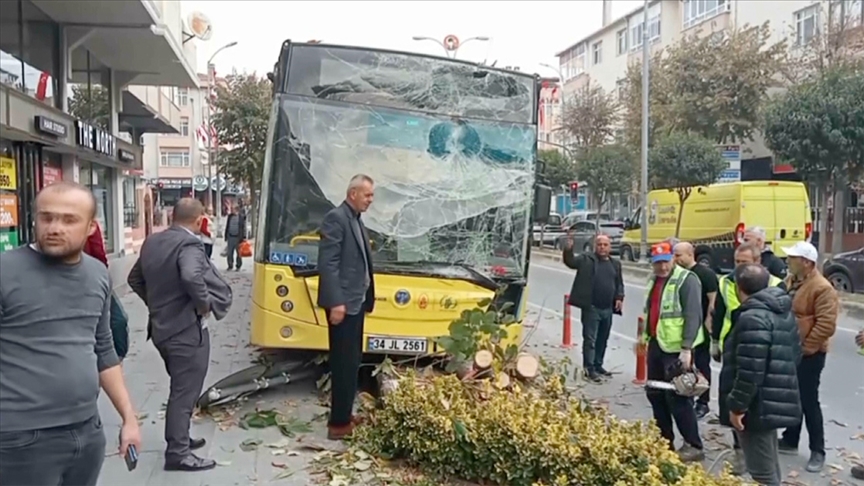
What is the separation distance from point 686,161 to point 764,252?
75.6 feet

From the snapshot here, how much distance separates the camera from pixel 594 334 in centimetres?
962

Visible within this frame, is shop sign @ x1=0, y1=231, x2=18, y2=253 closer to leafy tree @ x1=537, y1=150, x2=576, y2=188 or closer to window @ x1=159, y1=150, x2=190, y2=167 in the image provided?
leafy tree @ x1=537, y1=150, x2=576, y2=188

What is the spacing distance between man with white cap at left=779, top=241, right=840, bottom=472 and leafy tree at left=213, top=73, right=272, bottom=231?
21.0 m

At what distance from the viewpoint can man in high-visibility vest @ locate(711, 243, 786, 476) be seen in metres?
6.47

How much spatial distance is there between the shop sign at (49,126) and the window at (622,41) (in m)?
45.0

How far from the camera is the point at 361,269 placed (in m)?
6.07

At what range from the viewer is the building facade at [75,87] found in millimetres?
12508

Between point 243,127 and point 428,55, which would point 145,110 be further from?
point 428,55

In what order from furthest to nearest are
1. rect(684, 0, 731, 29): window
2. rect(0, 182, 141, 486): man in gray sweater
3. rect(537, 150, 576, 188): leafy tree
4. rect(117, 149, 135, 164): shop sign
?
rect(537, 150, 576, 188): leafy tree, rect(684, 0, 731, 29): window, rect(117, 149, 135, 164): shop sign, rect(0, 182, 141, 486): man in gray sweater

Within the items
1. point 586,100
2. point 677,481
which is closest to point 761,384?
point 677,481

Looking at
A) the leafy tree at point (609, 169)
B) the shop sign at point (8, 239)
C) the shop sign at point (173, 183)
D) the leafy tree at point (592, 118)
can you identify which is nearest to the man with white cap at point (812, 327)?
the shop sign at point (8, 239)

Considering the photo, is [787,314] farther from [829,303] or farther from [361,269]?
[361,269]

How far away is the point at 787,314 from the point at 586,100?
43.0 m

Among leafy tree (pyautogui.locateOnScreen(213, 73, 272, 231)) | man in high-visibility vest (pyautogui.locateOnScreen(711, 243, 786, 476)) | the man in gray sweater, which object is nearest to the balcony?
leafy tree (pyautogui.locateOnScreen(213, 73, 272, 231))
